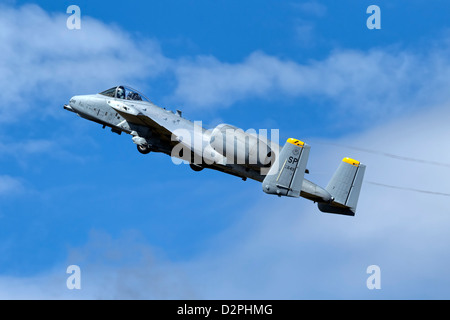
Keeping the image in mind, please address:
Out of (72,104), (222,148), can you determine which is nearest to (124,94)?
(72,104)

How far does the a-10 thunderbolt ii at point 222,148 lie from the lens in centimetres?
3291

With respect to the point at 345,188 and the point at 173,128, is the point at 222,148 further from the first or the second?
the point at 345,188

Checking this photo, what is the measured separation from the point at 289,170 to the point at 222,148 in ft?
10.5

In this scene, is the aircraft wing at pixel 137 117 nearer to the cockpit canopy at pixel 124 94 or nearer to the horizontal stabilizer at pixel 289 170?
the cockpit canopy at pixel 124 94

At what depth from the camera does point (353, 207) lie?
36906mm

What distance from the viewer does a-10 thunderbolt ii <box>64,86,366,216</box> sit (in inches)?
1296

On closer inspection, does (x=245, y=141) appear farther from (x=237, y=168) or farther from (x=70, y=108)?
(x=70, y=108)

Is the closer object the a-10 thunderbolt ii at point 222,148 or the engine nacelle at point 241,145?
the a-10 thunderbolt ii at point 222,148

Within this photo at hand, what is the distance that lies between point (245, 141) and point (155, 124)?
5.25 m

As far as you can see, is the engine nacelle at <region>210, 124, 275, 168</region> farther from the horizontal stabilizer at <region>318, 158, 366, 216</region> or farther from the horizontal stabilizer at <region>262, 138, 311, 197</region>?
the horizontal stabilizer at <region>318, 158, 366, 216</region>

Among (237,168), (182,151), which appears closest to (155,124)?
(182,151)

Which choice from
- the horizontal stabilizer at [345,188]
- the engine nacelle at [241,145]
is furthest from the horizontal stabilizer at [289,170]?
the horizontal stabilizer at [345,188]

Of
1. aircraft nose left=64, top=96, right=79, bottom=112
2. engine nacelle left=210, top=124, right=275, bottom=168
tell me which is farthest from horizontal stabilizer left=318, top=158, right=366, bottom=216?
aircraft nose left=64, top=96, right=79, bottom=112
